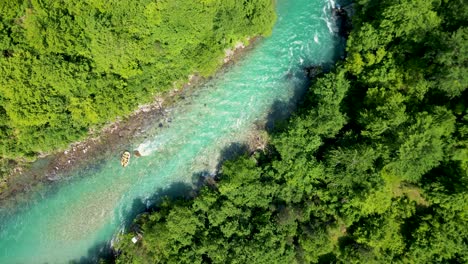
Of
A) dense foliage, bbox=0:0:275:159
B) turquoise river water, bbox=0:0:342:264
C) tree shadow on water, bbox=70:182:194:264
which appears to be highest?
dense foliage, bbox=0:0:275:159

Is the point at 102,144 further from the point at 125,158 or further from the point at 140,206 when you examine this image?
the point at 140,206

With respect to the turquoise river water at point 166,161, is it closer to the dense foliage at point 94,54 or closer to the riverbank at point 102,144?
the riverbank at point 102,144

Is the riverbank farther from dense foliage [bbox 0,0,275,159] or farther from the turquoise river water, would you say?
dense foliage [bbox 0,0,275,159]

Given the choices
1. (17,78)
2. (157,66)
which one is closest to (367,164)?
(157,66)

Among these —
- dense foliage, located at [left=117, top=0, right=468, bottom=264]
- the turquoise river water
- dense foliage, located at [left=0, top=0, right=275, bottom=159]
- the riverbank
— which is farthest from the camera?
the riverbank

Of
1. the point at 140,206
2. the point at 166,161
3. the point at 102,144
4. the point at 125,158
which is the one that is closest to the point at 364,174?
the point at 166,161

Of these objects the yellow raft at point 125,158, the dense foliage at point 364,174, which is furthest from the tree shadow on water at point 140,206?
the yellow raft at point 125,158

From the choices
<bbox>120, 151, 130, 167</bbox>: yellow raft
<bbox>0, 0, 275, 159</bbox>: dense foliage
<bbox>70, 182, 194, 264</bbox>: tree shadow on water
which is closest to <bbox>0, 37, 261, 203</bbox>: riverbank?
<bbox>120, 151, 130, 167</bbox>: yellow raft
